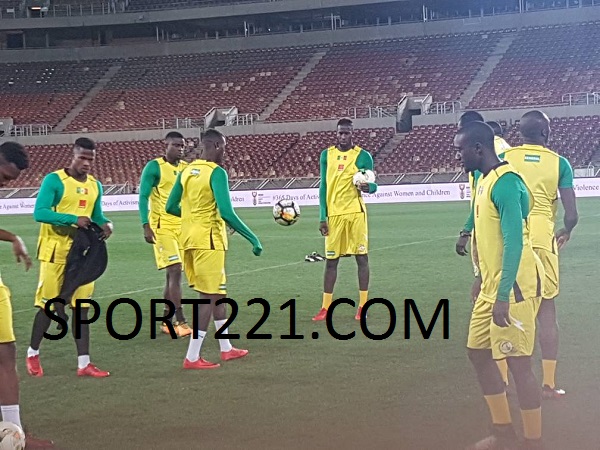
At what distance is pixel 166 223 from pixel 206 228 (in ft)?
6.71

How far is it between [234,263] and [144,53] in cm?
4120

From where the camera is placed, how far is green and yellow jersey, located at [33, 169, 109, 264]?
7.73 meters

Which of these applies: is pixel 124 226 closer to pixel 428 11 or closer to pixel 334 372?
pixel 334 372

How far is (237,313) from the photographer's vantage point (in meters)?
11.2

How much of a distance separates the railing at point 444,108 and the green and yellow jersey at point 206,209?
3561 centimetres

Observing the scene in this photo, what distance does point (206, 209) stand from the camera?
329 inches

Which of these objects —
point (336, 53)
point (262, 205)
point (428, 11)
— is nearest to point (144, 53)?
point (336, 53)

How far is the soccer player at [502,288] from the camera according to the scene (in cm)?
521

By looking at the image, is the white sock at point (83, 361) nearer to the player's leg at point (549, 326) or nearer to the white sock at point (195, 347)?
the white sock at point (195, 347)

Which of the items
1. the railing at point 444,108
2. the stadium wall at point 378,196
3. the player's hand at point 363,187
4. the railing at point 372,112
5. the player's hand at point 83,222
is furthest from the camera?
the railing at point 372,112

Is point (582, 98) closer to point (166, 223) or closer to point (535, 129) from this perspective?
point (166, 223)

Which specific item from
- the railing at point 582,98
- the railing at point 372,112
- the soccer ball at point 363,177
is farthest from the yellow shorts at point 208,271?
the railing at point 372,112

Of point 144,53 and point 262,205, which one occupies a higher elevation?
point 144,53

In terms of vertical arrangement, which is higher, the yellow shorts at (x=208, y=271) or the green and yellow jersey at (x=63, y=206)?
the green and yellow jersey at (x=63, y=206)
